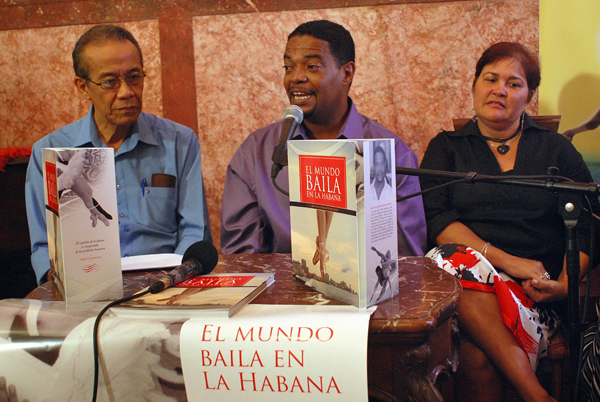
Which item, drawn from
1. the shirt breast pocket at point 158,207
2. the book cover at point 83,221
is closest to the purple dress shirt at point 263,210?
the shirt breast pocket at point 158,207

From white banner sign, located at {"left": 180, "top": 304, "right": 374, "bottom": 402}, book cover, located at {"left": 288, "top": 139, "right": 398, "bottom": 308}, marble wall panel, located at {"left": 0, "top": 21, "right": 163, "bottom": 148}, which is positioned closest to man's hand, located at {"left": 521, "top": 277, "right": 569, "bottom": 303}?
book cover, located at {"left": 288, "top": 139, "right": 398, "bottom": 308}

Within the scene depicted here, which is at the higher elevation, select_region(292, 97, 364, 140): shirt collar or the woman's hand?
select_region(292, 97, 364, 140): shirt collar

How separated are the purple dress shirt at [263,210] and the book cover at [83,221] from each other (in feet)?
2.58

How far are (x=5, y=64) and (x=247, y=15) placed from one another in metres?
1.58

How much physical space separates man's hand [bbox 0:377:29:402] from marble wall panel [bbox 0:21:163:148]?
2.45 meters

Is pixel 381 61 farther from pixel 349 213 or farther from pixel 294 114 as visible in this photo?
pixel 349 213

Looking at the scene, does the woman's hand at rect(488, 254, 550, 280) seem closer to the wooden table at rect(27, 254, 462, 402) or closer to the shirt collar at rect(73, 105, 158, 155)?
the wooden table at rect(27, 254, 462, 402)

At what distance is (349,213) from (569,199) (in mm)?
686

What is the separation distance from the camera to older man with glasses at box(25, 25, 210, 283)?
2117 millimetres

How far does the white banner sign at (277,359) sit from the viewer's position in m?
0.92

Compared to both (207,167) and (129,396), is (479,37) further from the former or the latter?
(129,396)

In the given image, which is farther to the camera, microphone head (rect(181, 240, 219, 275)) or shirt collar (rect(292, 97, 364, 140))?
shirt collar (rect(292, 97, 364, 140))

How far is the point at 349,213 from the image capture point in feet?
3.32

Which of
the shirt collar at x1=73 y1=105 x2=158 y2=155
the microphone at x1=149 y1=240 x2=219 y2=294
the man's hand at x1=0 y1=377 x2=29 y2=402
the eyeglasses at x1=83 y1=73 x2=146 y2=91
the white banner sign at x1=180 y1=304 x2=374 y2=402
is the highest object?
the eyeglasses at x1=83 y1=73 x2=146 y2=91
